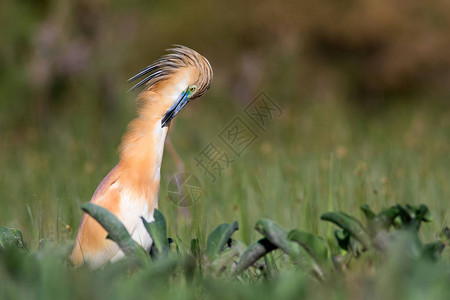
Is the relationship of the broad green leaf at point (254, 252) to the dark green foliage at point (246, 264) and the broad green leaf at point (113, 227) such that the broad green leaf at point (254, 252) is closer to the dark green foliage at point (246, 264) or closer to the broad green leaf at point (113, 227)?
the dark green foliage at point (246, 264)

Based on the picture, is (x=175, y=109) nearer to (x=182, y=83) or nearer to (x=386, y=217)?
(x=182, y=83)

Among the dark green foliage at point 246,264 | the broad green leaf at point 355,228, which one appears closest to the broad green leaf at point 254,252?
the dark green foliage at point 246,264

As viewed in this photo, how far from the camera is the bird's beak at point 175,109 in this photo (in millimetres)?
1943

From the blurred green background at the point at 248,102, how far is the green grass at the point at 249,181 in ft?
0.05

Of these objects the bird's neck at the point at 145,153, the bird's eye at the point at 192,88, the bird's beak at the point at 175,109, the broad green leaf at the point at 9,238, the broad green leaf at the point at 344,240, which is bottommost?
the broad green leaf at the point at 344,240

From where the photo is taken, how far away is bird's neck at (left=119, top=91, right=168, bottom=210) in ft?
6.27

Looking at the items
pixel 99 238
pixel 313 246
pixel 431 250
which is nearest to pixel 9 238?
pixel 99 238

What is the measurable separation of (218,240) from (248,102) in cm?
375

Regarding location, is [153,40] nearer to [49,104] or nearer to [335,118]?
[49,104]

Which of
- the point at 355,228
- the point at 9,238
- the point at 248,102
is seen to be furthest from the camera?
the point at 248,102

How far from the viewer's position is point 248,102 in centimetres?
531

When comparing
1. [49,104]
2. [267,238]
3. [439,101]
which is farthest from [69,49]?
[267,238]

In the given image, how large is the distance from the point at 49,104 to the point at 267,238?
4006 mm

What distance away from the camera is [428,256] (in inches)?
56.7
